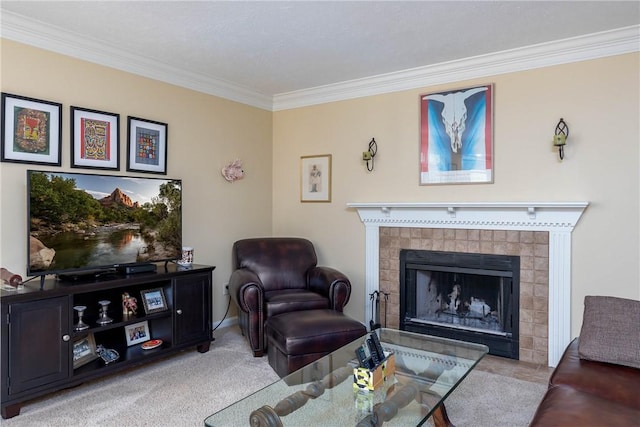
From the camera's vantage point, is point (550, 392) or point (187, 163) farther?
point (187, 163)

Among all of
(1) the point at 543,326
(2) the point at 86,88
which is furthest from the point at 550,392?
(2) the point at 86,88

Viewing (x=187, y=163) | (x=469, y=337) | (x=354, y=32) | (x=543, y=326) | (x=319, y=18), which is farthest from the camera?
(x=187, y=163)

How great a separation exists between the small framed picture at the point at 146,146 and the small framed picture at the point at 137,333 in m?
1.22

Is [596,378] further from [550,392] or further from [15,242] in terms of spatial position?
[15,242]

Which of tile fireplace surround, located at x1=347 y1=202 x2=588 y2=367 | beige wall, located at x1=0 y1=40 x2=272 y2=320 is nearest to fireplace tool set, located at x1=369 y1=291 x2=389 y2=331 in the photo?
tile fireplace surround, located at x1=347 y1=202 x2=588 y2=367

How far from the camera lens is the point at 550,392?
1759 mm

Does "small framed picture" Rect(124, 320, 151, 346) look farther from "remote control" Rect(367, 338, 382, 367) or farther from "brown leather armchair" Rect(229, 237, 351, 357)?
"remote control" Rect(367, 338, 382, 367)

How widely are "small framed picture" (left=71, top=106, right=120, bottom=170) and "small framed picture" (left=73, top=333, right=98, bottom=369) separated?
121cm

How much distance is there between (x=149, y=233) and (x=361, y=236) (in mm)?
1921

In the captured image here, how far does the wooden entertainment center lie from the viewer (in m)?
2.28

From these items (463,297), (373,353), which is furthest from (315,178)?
(373,353)

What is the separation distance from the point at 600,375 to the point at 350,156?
2.77 meters

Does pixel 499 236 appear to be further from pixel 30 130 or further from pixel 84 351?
pixel 30 130

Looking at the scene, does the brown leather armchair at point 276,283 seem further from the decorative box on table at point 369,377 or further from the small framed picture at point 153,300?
the decorative box on table at point 369,377
